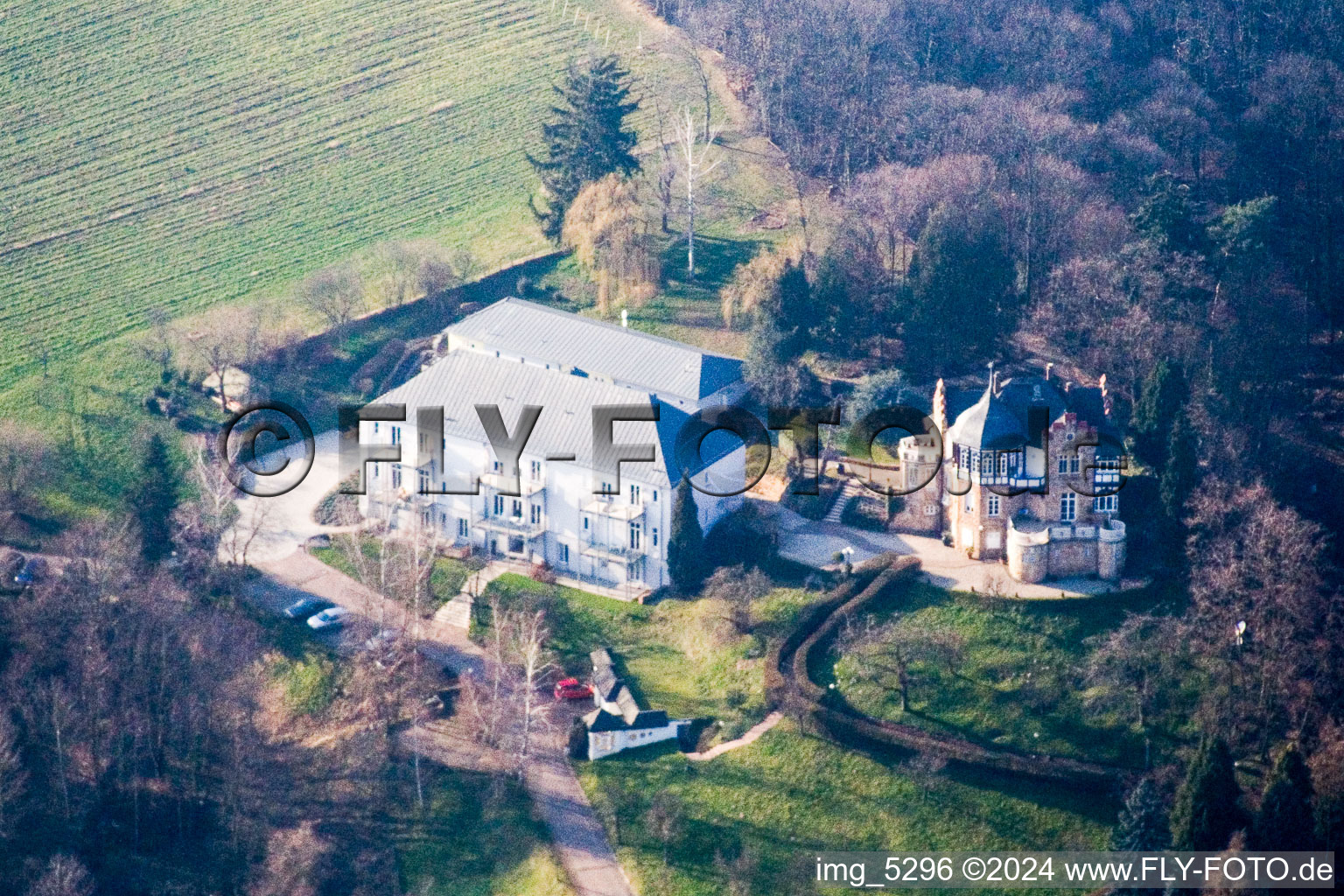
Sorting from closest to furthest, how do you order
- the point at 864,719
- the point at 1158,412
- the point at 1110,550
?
the point at 864,719 → the point at 1110,550 → the point at 1158,412

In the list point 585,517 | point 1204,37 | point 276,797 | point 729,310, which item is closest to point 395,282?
point 729,310

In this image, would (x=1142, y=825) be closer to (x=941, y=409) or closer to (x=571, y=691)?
(x=941, y=409)

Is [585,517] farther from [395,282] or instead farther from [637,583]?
[395,282]

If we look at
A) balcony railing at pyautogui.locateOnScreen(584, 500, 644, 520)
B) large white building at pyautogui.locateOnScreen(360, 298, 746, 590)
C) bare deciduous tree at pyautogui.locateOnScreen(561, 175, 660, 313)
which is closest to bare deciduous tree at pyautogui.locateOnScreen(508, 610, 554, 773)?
large white building at pyautogui.locateOnScreen(360, 298, 746, 590)

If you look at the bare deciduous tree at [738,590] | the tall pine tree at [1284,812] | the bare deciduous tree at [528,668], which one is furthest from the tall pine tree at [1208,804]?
the bare deciduous tree at [528,668]

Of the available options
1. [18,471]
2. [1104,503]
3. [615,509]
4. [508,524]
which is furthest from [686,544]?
[18,471]

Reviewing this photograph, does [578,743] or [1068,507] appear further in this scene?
[1068,507]

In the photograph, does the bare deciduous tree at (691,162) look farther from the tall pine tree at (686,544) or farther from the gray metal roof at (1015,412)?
the gray metal roof at (1015,412)
